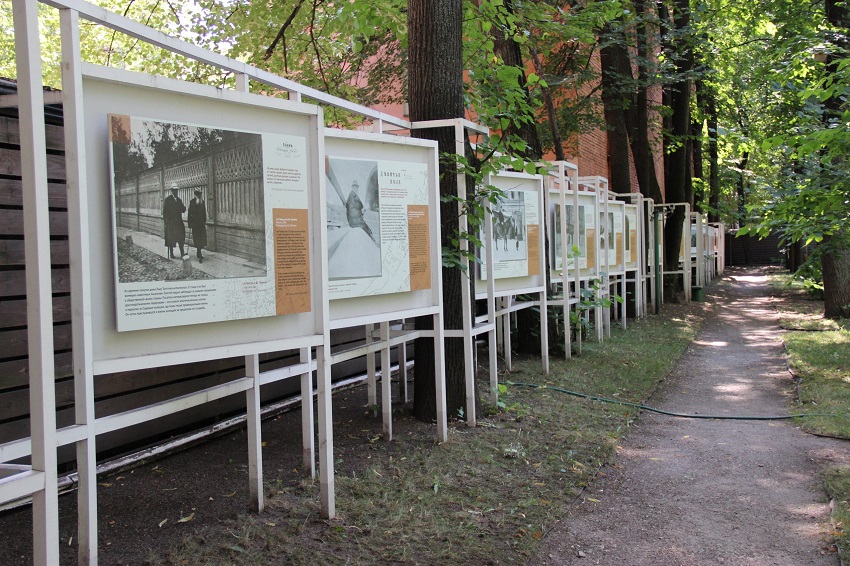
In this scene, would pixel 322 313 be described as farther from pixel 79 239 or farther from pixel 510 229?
pixel 510 229

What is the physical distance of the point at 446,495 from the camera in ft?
16.6

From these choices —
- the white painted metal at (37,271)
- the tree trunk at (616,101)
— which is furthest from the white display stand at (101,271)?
the tree trunk at (616,101)

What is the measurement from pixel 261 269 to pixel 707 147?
29572 mm

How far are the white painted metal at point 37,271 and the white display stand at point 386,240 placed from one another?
89.6 inches

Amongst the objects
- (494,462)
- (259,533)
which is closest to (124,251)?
(259,533)

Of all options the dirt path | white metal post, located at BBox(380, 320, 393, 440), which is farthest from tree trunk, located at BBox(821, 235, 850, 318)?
white metal post, located at BBox(380, 320, 393, 440)

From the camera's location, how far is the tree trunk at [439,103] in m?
6.80

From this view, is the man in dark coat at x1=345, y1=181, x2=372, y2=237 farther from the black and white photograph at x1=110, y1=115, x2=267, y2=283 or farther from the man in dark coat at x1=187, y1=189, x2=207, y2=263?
the man in dark coat at x1=187, y1=189, x2=207, y2=263

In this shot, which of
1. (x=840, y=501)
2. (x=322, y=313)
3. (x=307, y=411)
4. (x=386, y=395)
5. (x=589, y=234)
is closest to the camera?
(x=322, y=313)

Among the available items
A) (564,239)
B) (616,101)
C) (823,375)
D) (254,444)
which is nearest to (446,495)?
(254,444)

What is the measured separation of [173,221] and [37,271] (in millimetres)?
949

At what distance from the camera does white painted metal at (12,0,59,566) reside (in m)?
2.71

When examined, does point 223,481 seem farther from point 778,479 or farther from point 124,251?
point 778,479

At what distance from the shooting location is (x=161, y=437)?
19.2ft
